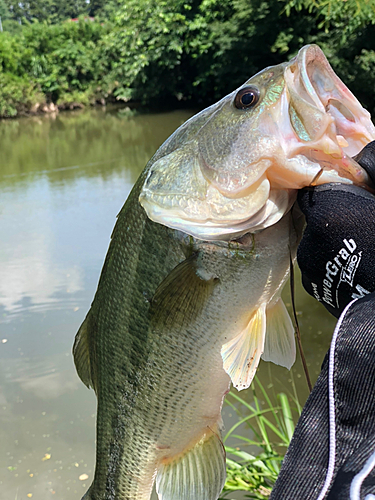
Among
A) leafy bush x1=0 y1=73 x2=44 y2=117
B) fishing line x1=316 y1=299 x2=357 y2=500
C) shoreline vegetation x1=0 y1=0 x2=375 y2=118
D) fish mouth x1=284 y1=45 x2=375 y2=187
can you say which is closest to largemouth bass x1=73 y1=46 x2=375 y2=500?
fish mouth x1=284 y1=45 x2=375 y2=187

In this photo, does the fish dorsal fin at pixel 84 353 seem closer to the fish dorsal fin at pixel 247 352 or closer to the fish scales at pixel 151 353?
the fish scales at pixel 151 353

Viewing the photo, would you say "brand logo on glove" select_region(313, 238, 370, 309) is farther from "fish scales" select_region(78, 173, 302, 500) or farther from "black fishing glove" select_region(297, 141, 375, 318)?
"fish scales" select_region(78, 173, 302, 500)

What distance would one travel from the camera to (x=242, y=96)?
1.10 metres

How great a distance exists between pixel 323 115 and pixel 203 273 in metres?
0.48

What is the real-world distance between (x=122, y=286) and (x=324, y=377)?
0.68 meters

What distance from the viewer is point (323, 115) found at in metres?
0.98

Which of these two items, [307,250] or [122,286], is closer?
[307,250]

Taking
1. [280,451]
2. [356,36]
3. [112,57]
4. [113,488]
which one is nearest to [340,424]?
[113,488]

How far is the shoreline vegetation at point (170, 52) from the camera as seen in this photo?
42.8ft

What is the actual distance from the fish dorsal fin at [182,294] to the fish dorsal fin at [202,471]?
434 mm

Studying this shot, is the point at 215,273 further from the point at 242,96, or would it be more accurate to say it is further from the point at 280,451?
the point at 280,451

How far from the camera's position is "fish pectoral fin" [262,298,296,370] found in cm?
132

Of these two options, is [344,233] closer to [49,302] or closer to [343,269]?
[343,269]

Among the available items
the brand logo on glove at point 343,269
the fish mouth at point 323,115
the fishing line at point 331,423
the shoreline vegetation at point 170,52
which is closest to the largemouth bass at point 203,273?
the fish mouth at point 323,115
